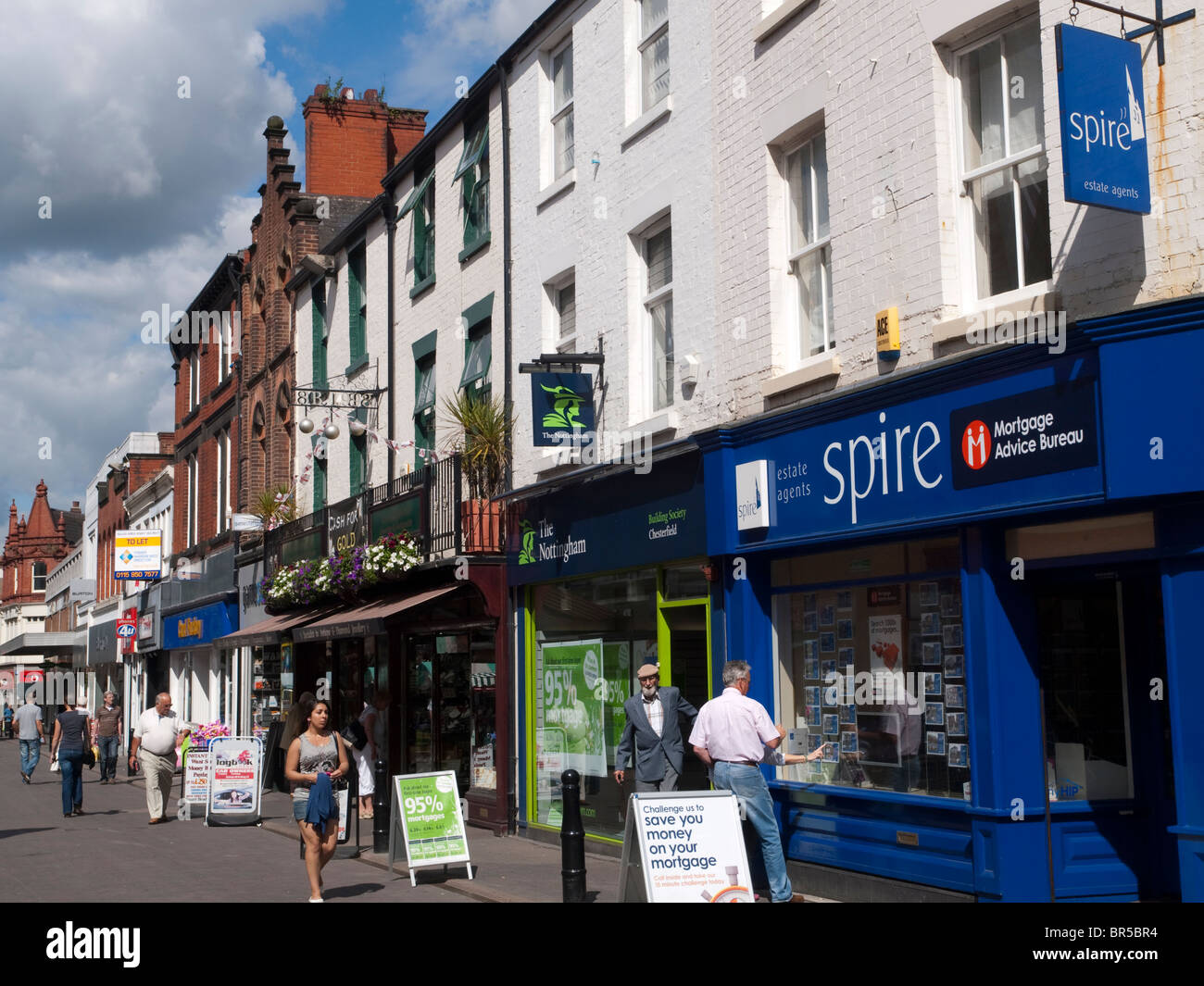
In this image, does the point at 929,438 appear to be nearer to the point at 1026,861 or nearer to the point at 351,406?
the point at 1026,861

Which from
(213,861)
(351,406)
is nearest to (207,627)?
(351,406)

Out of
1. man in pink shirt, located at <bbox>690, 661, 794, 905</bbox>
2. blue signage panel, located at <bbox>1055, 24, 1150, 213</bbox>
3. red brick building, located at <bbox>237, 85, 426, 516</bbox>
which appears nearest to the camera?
Result: blue signage panel, located at <bbox>1055, 24, 1150, 213</bbox>

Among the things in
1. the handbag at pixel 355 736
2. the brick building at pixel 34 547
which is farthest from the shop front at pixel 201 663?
the brick building at pixel 34 547

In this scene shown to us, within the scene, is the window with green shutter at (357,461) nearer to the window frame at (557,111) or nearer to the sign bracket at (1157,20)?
the window frame at (557,111)

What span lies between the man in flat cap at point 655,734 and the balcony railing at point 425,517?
5228mm

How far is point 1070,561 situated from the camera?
9062mm

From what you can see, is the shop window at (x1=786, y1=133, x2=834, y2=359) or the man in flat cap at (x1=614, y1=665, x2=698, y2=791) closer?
the shop window at (x1=786, y1=133, x2=834, y2=359)

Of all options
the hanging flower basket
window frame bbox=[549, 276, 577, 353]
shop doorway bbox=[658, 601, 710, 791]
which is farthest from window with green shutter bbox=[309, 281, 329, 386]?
shop doorway bbox=[658, 601, 710, 791]

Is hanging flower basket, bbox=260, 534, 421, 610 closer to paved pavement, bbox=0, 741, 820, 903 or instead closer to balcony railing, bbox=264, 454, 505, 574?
balcony railing, bbox=264, 454, 505, 574

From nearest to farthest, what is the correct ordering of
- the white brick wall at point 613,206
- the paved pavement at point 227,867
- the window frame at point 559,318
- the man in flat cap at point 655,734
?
1. the paved pavement at point 227,867
2. the man in flat cap at point 655,734
3. the white brick wall at point 613,206
4. the window frame at point 559,318

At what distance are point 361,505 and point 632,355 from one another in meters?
8.45

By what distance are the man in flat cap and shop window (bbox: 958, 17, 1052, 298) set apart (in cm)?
453

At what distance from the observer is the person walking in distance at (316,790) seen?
36.5 ft

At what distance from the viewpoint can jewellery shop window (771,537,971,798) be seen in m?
10.0
